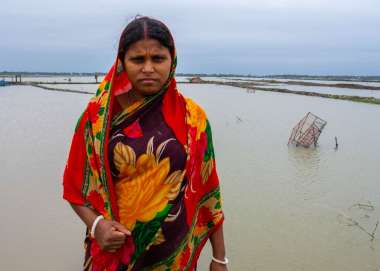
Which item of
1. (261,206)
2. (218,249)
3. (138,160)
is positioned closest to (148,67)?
(138,160)

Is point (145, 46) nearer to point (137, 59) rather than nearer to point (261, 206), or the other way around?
point (137, 59)

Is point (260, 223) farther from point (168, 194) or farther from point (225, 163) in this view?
point (168, 194)

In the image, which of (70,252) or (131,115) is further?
(70,252)

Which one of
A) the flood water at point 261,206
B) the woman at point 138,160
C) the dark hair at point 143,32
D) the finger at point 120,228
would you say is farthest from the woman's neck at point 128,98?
the flood water at point 261,206

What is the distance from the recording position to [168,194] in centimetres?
110

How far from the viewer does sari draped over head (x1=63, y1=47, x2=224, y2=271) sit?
1.08 meters

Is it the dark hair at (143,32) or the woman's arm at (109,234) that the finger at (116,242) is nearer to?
the woman's arm at (109,234)

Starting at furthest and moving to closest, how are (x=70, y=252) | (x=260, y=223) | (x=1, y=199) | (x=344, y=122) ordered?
(x=344, y=122) → (x=1, y=199) → (x=260, y=223) → (x=70, y=252)

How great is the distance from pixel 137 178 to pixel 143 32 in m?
0.37

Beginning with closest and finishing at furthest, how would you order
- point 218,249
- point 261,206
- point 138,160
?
point 138,160 → point 218,249 → point 261,206

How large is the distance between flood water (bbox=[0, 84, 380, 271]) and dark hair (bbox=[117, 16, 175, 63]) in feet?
7.34

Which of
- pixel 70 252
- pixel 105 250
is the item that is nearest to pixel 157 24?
pixel 105 250

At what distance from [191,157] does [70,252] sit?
2339 mm

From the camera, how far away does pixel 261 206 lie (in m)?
4.25
